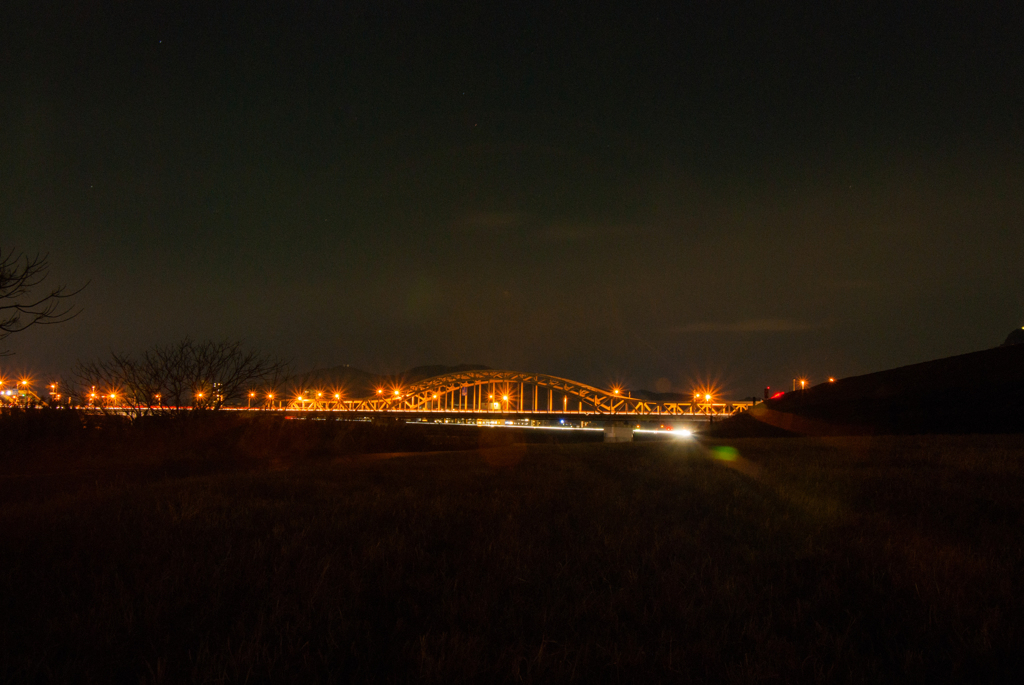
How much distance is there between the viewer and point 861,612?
4062mm

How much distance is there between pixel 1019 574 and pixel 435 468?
27.1ft

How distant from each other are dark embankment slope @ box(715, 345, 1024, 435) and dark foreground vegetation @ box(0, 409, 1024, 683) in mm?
12682

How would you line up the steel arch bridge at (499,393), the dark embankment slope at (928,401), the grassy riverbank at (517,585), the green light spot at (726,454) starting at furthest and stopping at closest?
the steel arch bridge at (499,393) → the dark embankment slope at (928,401) → the green light spot at (726,454) → the grassy riverbank at (517,585)

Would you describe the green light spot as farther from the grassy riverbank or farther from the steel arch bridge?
the steel arch bridge

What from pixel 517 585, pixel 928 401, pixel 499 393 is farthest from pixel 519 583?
pixel 499 393

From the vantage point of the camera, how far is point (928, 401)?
67.9 ft

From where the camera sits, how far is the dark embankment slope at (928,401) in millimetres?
18641

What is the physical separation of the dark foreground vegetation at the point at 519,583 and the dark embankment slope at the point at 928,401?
41.6ft

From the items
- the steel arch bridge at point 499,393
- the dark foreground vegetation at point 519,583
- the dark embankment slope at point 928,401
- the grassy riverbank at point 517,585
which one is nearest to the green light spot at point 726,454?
A: the dark foreground vegetation at point 519,583

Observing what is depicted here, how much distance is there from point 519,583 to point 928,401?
68.5ft

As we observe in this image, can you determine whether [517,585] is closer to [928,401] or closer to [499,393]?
[928,401]

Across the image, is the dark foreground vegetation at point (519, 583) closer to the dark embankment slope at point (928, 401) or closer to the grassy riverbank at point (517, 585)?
the grassy riverbank at point (517, 585)

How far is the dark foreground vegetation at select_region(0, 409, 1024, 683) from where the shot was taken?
341 cm

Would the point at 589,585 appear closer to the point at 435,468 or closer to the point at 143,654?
the point at 143,654
